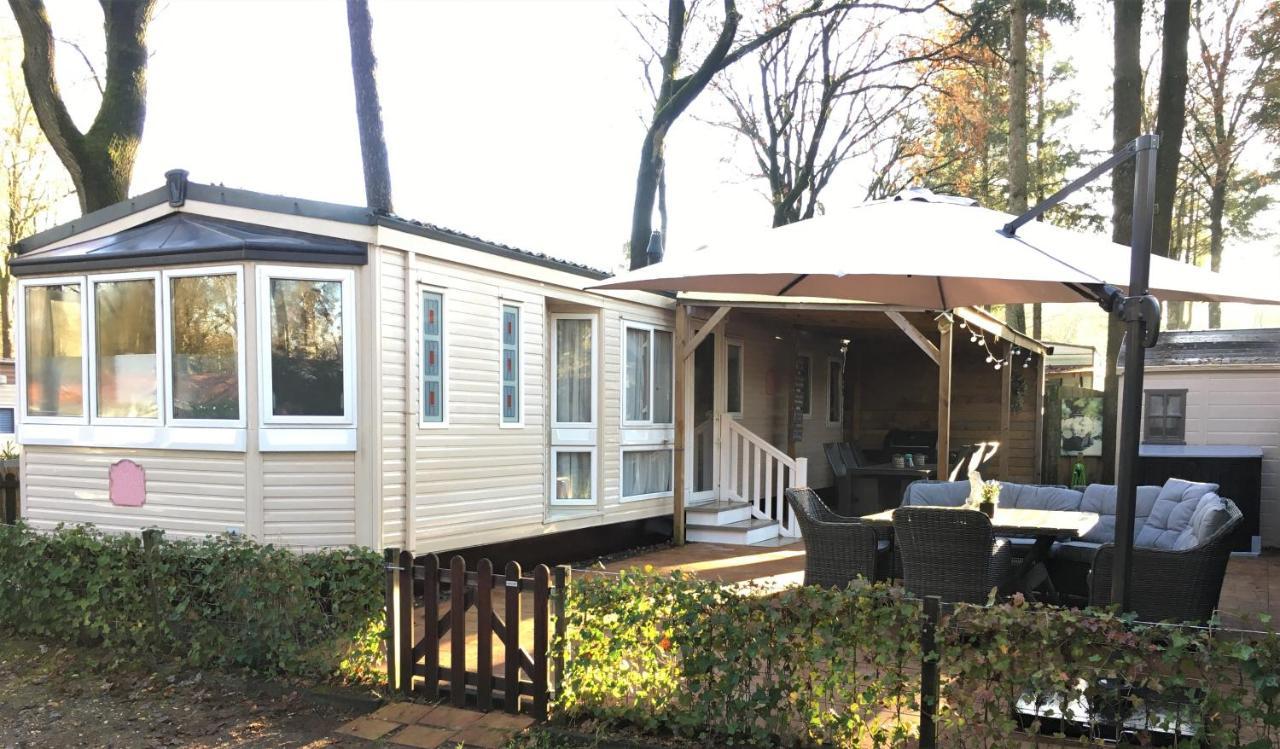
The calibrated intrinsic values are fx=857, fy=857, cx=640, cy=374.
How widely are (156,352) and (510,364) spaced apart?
2.64 metres

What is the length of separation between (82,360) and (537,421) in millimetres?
3531

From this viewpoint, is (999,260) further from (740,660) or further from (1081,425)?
(1081,425)

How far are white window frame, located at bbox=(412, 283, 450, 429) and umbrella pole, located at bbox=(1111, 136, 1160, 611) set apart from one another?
460 centimetres

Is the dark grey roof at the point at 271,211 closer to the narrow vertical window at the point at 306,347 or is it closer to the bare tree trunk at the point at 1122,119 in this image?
the narrow vertical window at the point at 306,347

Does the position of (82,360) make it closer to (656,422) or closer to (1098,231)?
(656,422)

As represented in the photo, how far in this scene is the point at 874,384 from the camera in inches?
583

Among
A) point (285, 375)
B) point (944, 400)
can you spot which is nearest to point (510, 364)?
point (285, 375)

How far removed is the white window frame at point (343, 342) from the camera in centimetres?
584

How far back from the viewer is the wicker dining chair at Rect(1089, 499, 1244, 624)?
4738 mm

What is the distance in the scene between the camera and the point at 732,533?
9.20m

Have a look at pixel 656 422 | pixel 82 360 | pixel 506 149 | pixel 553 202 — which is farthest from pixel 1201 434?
pixel 553 202

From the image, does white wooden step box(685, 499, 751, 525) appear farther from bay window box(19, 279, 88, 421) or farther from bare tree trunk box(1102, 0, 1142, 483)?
bay window box(19, 279, 88, 421)

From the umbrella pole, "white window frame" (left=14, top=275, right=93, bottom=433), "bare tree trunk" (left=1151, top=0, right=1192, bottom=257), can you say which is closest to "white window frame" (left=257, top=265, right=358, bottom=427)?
"white window frame" (left=14, top=275, right=93, bottom=433)

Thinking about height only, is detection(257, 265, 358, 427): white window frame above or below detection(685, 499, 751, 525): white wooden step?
above
